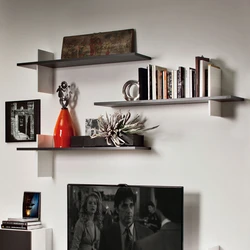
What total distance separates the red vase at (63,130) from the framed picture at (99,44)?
0.41 metres

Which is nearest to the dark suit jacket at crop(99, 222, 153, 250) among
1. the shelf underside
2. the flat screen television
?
the flat screen television

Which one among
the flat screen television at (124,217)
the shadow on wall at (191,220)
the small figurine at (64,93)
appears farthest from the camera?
the small figurine at (64,93)

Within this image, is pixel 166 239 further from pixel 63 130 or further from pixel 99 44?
pixel 99 44

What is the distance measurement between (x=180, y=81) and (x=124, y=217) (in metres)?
0.89

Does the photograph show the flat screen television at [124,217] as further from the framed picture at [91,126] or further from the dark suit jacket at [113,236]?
the framed picture at [91,126]

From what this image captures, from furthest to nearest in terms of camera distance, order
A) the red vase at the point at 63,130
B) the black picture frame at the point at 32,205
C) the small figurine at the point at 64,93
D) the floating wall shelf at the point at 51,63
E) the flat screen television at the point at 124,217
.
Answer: the black picture frame at the point at 32,205, the small figurine at the point at 64,93, the red vase at the point at 63,130, the floating wall shelf at the point at 51,63, the flat screen television at the point at 124,217

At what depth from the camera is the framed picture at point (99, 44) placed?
3.60 m

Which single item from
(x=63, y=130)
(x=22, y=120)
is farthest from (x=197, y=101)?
(x=22, y=120)

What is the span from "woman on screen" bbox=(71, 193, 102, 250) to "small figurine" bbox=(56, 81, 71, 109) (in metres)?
0.71

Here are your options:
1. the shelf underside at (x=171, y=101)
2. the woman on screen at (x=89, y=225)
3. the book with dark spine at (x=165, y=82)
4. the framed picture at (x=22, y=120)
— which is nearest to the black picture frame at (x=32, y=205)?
the framed picture at (x=22, y=120)

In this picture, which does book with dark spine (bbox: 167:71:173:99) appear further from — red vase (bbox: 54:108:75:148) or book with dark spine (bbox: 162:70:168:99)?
red vase (bbox: 54:108:75:148)

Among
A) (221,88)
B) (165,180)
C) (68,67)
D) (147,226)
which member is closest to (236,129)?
(221,88)

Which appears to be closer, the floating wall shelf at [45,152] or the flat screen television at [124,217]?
the flat screen television at [124,217]

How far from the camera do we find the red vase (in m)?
3.71
